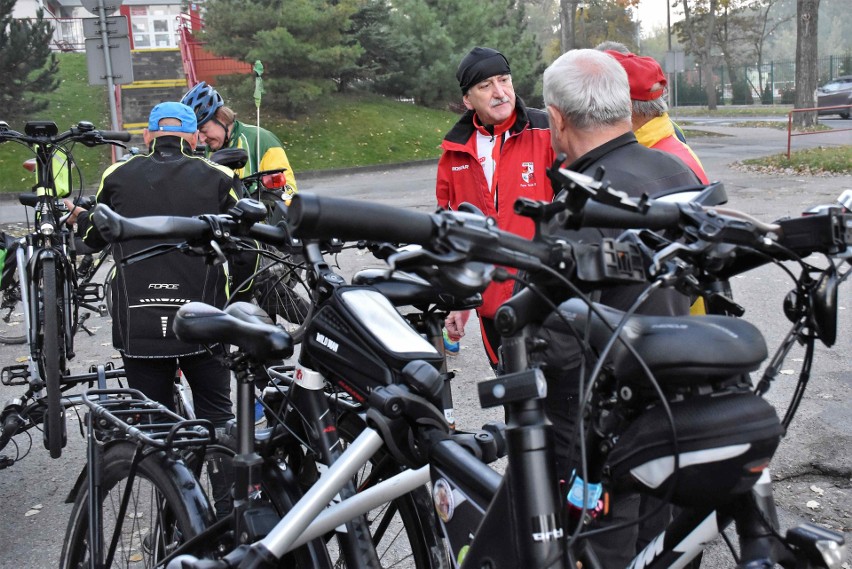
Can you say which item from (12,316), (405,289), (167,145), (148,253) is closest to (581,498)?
(405,289)

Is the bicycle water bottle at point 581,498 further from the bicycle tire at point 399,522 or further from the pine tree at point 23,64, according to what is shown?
the pine tree at point 23,64

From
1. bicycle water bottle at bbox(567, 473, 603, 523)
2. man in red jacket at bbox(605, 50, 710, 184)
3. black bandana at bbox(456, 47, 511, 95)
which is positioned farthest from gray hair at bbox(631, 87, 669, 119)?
bicycle water bottle at bbox(567, 473, 603, 523)

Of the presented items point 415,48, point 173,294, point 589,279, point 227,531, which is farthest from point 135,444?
point 415,48

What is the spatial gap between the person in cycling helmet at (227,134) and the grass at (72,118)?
35.2ft

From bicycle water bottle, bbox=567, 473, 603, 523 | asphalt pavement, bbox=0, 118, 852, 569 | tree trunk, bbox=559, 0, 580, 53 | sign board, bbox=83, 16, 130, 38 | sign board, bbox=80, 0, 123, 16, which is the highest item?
tree trunk, bbox=559, 0, 580, 53

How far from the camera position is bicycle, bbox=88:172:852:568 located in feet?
5.28

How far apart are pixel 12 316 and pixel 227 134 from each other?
404 cm

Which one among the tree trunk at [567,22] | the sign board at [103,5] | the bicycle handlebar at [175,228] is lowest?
the bicycle handlebar at [175,228]

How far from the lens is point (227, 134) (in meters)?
6.77

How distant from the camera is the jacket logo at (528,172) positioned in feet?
15.4

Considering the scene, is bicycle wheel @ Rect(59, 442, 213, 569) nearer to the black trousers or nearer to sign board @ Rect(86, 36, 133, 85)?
the black trousers

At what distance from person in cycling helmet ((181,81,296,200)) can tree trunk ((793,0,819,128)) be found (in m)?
23.5

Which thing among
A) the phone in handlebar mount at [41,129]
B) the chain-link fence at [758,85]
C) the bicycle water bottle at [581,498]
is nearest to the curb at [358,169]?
the phone in handlebar mount at [41,129]

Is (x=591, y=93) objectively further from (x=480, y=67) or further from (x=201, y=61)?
(x=201, y=61)
